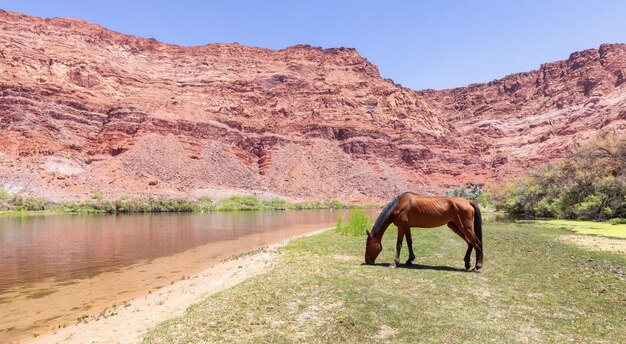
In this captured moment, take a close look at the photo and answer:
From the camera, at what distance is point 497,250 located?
50.7 feet

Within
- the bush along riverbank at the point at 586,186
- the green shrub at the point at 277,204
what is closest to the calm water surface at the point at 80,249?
the bush along riverbank at the point at 586,186

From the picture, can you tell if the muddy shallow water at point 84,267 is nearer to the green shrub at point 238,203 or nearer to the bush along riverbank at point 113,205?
the bush along riverbank at point 113,205

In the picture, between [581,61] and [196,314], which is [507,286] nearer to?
[196,314]

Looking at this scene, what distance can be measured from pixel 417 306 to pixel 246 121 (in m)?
116

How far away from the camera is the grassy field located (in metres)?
6.40

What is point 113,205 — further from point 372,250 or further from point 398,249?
point 398,249

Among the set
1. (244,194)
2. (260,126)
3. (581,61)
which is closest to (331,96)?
(260,126)

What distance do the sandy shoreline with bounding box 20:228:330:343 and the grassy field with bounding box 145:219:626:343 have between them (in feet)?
2.48

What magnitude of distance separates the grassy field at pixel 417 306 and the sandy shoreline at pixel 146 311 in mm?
756

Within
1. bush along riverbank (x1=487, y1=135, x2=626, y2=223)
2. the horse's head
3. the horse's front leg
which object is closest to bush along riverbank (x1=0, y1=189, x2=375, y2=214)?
bush along riverbank (x1=487, y1=135, x2=626, y2=223)

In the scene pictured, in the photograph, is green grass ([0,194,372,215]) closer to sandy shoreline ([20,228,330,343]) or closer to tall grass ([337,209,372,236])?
tall grass ([337,209,372,236])

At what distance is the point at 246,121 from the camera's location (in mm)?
120625

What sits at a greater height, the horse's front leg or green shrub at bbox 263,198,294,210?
the horse's front leg

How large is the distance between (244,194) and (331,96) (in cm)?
5587
